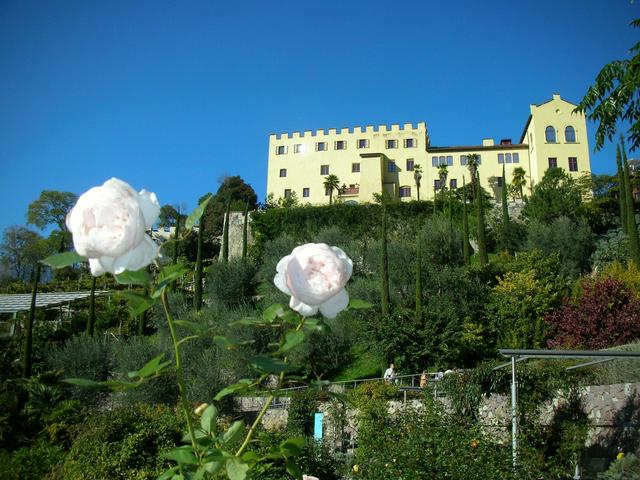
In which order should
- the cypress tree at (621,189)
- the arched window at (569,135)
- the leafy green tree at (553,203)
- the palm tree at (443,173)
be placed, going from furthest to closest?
the palm tree at (443,173) → the arched window at (569,135) → the leafy green tree at (553,203) → the cypress tree at (621,189)

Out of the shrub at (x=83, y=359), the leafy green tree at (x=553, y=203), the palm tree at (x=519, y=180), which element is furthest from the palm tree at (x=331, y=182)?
the shrub at (x=83, y=359)

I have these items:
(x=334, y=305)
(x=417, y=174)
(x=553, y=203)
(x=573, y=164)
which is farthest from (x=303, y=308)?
(x=573, y=164)

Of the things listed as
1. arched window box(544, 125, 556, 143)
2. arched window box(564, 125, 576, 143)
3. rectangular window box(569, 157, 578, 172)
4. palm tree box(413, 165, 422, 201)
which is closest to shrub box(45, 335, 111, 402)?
palm tree box(413, 165, 422, 201)

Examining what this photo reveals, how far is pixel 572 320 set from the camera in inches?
829

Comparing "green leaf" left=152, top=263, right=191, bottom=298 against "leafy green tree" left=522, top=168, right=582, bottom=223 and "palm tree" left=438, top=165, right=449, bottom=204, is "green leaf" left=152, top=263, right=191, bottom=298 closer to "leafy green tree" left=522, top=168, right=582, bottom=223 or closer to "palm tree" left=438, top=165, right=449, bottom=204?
"leafy green tree" left=522, top=168, right=582, bottom=223

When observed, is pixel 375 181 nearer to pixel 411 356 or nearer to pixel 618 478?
pixel 411 356

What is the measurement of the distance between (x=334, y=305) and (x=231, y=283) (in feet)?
101

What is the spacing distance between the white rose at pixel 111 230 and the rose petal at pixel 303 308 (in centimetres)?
37

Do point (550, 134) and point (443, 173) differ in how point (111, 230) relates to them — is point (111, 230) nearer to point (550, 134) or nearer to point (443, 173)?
point (443, 173)

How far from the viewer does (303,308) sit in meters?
1.35

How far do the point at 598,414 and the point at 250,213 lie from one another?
35957mm

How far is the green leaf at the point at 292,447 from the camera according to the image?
1408 millimetres

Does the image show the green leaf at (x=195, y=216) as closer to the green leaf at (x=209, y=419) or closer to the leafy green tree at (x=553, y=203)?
the green leaf at (x=209, y=419)

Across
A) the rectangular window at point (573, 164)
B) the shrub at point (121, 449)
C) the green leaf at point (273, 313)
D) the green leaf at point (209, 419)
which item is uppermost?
the rectangular window at point (573, 164)
